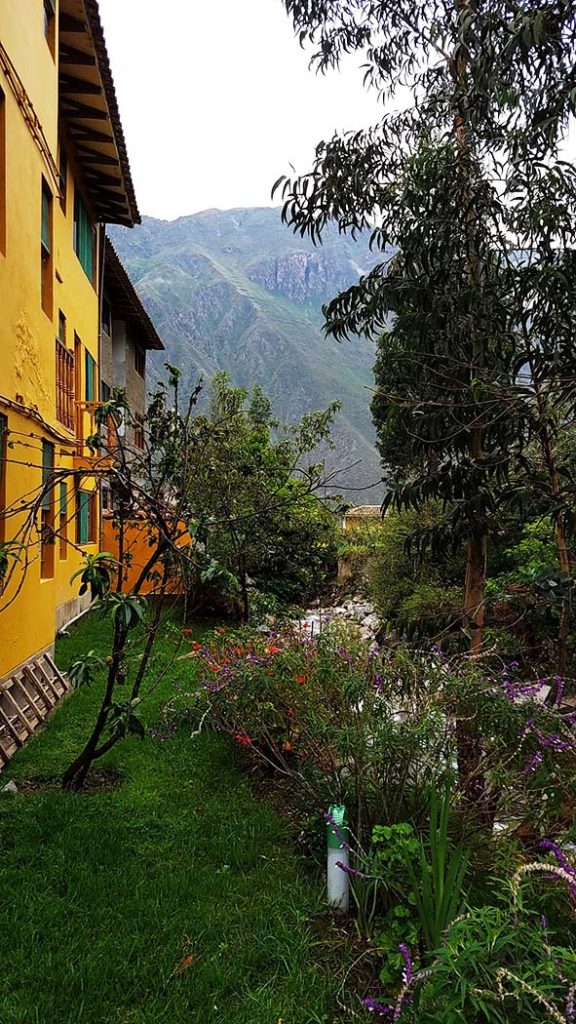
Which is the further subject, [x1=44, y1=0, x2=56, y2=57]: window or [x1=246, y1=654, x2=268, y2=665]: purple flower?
[x1=44, y1=0, x2=56, y2=57]: window

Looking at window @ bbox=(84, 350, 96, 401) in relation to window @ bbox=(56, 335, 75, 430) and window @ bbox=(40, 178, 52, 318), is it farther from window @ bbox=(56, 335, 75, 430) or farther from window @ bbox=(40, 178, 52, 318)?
window @ bbox=(40, 178, 52, 318)

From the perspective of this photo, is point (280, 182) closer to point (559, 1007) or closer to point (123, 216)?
point (559, 1007)

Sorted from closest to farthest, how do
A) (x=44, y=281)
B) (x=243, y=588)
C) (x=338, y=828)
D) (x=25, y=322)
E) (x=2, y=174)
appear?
1. (x=338, y=828)
2. (x=2, y=174)
3. (x=25, y=322)
4. (x=44, y=281)
5. (x=243, y=588)

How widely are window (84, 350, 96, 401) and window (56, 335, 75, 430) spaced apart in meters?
2.08

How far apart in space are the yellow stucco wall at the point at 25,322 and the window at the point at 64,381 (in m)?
1.98

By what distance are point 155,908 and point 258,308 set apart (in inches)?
4416

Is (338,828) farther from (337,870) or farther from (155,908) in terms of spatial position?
(155,908)

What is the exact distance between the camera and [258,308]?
11062cm

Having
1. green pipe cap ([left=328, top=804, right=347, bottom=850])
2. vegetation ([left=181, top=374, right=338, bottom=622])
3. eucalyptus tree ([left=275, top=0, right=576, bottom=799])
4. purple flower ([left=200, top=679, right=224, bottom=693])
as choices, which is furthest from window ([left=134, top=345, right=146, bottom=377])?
green pipe cap ([left=328, top=804, right=347, bottom=850])

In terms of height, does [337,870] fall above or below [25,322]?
below

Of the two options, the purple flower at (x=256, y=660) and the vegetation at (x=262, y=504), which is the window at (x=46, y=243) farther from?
the purple flower at (x=256, y=660)

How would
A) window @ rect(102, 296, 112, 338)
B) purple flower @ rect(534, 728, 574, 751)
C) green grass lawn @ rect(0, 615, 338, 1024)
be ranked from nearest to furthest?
green grass lawn @ rect(0, 615, 338, 1024) → purple flower @ rect(534, 728, 574, 751) → window @ rect(102, 296, 112, 338)

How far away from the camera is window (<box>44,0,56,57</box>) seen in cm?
824

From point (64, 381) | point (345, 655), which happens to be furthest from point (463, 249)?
point (64, 381)
